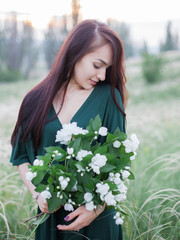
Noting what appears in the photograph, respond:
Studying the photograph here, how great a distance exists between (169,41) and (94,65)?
14.8 meters

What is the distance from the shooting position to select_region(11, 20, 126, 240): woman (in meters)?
1.51

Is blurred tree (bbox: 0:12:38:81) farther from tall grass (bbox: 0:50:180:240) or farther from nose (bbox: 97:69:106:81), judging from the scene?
nose (bbox: 97:69:106:81)

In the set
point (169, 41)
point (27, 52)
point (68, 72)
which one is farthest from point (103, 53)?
point (27, 52)

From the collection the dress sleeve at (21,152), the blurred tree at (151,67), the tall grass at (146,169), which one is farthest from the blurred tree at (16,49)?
the dress sleeve at (21,152)

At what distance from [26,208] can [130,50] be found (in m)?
14.9

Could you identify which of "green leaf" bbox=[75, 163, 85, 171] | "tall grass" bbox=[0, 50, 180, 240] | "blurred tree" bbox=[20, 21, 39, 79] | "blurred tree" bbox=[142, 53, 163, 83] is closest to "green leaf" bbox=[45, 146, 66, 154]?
"green leaf" bbox=[75, 163, 85, 171]

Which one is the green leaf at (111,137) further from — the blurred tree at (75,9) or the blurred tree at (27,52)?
the blurred tree at (27,52)

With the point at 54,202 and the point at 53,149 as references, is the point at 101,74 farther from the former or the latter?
the point at 54,202

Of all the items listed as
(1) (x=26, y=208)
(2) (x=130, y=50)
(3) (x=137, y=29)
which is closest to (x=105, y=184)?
(1) (x=26, y=208)

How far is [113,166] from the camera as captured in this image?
48.1 inches

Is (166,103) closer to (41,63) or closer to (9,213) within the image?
(9,213)

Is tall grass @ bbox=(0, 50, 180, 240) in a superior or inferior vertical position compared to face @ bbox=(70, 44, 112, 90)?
inferior

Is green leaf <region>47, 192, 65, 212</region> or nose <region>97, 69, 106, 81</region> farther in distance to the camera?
nose <region>97, 69, 106, 81</region>

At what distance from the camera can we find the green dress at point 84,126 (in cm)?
154
